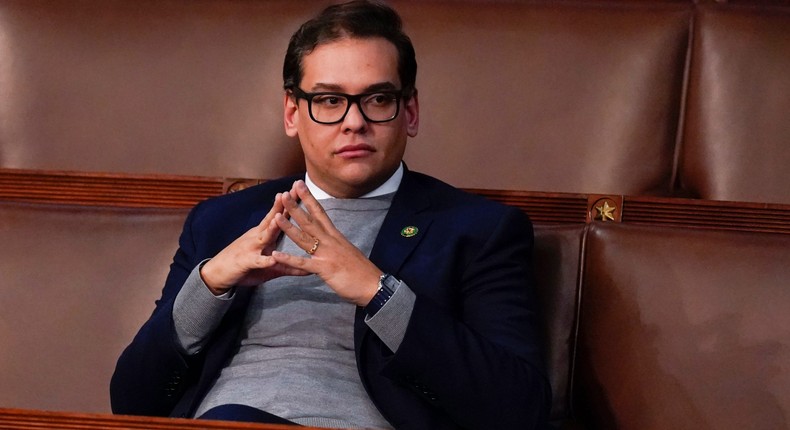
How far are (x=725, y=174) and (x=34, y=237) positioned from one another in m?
0.66

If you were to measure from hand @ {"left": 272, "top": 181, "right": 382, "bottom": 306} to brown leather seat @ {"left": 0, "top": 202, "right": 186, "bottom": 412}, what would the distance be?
0.76 ft

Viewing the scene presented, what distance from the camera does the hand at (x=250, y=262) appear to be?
2.77 feet

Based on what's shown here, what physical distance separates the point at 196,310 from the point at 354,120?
19 cm

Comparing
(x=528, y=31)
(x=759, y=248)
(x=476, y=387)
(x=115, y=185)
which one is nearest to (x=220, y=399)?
(x=476, y=387)

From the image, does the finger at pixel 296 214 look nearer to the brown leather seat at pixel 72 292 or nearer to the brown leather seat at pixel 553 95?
the brown leather seat at pixel 72 292

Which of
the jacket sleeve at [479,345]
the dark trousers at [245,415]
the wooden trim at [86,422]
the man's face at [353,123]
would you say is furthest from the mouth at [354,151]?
the wooden trim at [86,422]

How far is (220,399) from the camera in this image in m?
0.87

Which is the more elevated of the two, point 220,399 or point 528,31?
point 528,31

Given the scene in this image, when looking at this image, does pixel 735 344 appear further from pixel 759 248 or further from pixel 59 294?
pixel 59 294

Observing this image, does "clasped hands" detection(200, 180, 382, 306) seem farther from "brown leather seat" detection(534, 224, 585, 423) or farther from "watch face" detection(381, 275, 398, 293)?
"brown leather seat" detection(534, 224, 585, 423)

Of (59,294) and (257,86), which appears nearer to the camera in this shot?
(59,294)

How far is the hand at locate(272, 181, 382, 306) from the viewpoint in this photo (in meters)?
0.82

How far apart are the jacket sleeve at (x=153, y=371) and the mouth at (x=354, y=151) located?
6.8 inches

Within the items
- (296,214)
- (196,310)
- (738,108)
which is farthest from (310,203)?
(738,108)
